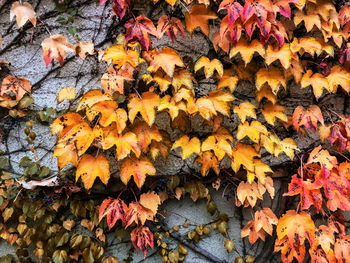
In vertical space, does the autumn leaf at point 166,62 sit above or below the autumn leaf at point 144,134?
above

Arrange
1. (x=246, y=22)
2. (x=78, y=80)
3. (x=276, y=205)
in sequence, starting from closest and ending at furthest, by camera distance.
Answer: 1. (x=246, y=22)
2. (x=78, y=80)
3. (x=276, y=205)

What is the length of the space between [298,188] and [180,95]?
85cm

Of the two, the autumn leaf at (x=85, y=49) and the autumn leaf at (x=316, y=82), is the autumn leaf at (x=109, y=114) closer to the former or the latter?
the autumn leaf at (x=85, y=49)

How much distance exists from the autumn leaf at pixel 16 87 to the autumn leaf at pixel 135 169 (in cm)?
72

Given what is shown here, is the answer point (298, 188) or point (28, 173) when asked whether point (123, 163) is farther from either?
point (298, 188)

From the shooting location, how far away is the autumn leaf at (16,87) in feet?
5.45

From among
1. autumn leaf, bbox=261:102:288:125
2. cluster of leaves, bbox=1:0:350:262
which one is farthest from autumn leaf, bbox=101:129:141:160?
autumn leaf, bbox=261:102:288:125

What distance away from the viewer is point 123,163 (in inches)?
63.0

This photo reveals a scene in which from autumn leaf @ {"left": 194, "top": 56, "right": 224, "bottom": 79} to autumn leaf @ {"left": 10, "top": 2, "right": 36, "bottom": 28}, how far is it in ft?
3.01

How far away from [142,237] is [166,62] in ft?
3.32

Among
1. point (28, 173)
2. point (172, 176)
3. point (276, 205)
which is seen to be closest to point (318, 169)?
point (276, 205)

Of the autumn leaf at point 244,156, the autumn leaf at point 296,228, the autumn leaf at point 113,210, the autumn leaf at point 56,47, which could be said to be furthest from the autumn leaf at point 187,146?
the autumn leaf at point 56,47

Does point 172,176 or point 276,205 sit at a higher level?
point 172,176

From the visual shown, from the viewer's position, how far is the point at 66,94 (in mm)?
1716
